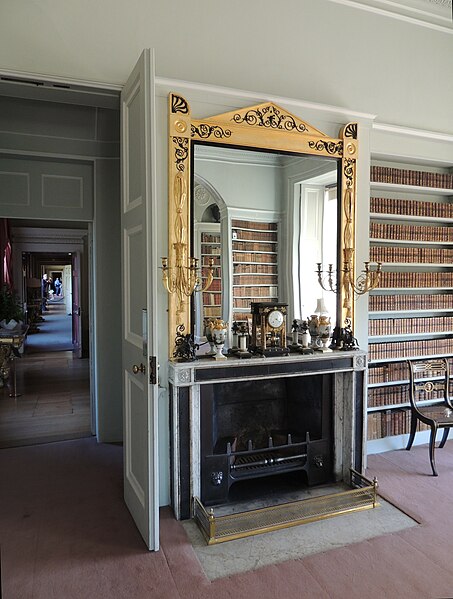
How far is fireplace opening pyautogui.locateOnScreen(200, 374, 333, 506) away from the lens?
10.6 ft

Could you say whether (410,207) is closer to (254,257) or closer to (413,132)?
(413,132)

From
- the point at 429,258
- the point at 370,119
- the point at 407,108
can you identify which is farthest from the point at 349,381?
the point at 407,108

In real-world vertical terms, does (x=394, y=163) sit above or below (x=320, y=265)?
above

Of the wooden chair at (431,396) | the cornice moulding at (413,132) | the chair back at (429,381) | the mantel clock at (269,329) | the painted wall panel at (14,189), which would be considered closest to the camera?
the mantel clock at (269,329)

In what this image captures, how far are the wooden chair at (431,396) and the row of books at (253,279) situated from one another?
1.57 metres

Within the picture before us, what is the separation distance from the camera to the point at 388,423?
4246 millimetres

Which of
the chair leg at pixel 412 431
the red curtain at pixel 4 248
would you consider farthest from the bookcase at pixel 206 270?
the red curtain at pixel 4 248

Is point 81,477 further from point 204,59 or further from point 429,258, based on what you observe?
point 429,258

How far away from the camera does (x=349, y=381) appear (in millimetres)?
3621

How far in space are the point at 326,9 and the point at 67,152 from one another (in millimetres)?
2612

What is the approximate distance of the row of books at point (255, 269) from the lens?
339cm

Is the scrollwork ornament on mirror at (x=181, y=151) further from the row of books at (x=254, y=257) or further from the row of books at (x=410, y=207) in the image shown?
the row of books at (x=410, y=207)

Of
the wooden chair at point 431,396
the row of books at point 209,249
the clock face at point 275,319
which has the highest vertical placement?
the row of books at point 209,249

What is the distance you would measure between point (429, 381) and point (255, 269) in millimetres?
2355
